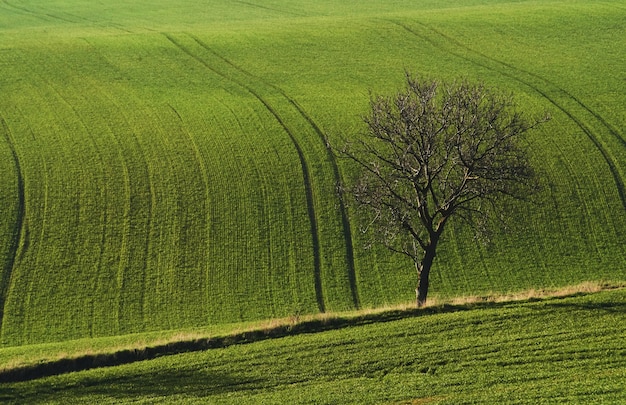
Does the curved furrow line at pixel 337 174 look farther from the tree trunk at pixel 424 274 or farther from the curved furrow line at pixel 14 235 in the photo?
the curved furrow line at pixel 14 235

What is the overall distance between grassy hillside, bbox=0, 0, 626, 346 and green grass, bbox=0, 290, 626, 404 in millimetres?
5493

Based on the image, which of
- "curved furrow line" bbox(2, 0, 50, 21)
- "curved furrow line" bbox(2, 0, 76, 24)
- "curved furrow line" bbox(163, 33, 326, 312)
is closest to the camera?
"curved furrow line" bbox(163, 33, 326, 312)

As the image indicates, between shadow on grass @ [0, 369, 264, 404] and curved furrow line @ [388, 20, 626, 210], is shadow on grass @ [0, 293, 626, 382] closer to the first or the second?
shadow on grass @ [0, 369, 264, 404]

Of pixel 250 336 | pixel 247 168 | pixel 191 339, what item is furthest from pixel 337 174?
pixel 191 339

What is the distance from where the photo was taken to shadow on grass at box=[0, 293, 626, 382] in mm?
26922

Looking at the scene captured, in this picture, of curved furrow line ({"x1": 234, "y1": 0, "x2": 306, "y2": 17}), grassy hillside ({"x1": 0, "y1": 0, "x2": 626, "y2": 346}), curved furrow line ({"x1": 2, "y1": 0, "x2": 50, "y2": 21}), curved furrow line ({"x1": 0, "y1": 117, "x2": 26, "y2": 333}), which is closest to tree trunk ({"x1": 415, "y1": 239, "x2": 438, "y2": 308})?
grassy hillside ({"x1": 0, "y1": 0, "x2": 626, "y2": 346})

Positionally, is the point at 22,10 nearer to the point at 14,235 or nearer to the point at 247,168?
the point at 247,168

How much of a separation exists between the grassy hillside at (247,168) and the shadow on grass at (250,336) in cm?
407

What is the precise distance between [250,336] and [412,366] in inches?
242

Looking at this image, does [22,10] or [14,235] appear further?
[22,10]

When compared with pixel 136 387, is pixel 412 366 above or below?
below

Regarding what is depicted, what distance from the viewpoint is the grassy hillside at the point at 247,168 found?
34.2 meters

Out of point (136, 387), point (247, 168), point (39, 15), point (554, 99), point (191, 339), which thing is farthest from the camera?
point (39, 15)

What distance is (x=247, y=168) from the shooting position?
4297cm
